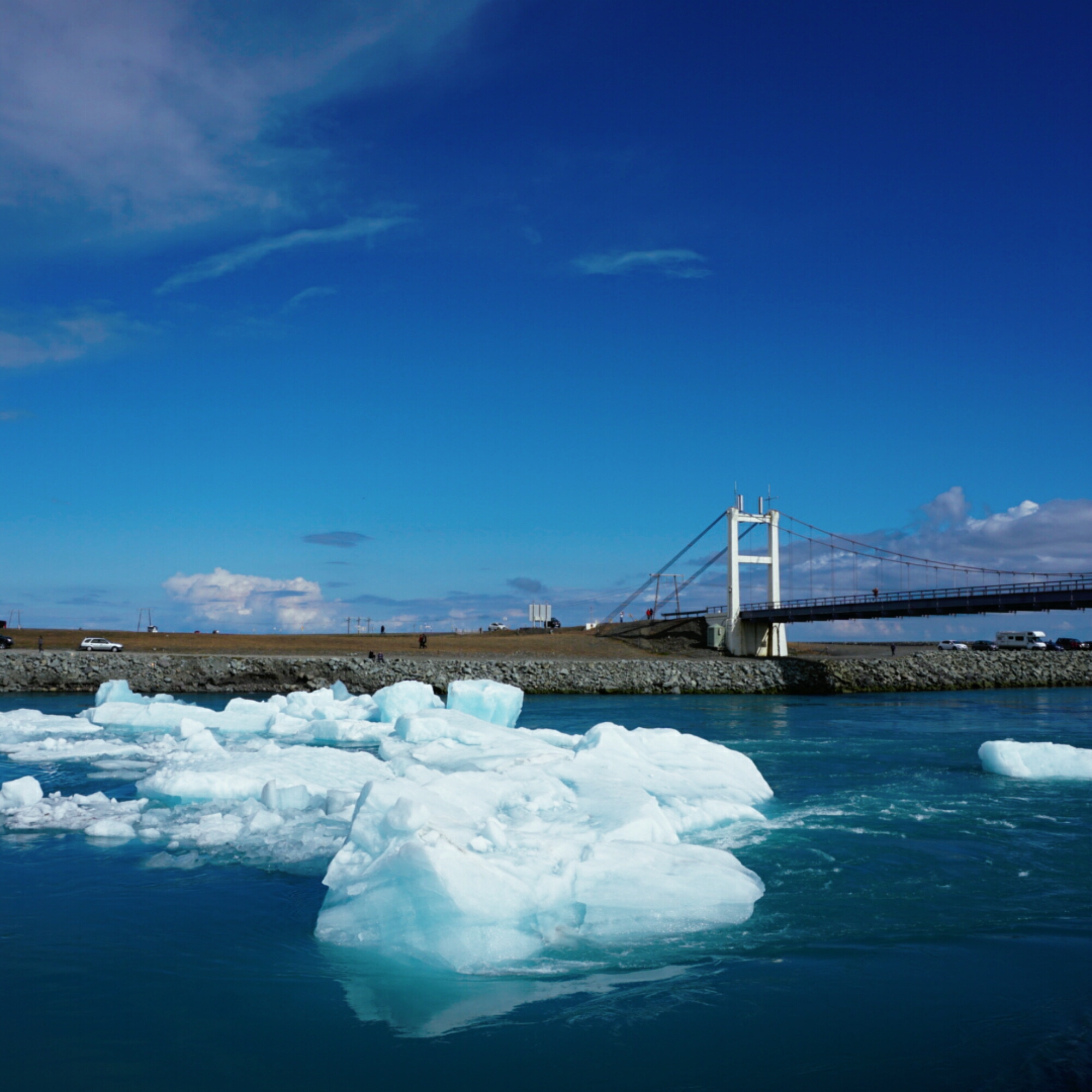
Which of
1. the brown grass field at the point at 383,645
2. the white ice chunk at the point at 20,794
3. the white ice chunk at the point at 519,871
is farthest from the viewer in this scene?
the brown grass field at the point at 383,645

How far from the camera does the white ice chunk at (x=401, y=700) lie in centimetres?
2191

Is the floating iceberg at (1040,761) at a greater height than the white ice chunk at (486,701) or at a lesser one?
lesser

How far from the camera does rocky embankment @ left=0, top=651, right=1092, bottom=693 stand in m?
36.4

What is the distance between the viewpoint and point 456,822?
8000 mm

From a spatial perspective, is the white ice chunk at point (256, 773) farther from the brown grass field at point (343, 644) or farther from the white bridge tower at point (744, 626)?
the white bridge tower at point (744, 626)

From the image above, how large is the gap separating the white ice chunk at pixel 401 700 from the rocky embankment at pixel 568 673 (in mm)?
15282

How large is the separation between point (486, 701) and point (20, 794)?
9.96m

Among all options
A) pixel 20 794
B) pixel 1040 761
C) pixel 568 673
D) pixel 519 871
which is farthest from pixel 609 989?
pixel 568 673

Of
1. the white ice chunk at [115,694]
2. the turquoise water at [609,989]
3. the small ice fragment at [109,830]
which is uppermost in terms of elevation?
the white ice chunk at [115,694]

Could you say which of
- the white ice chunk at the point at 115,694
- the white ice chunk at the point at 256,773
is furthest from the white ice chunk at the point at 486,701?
the white ice chunk at the point at 115,694

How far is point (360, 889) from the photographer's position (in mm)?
6645

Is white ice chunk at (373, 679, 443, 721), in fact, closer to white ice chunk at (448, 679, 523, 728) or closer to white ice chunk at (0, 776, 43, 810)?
white ice chunk at (448, 679, 523, 728)

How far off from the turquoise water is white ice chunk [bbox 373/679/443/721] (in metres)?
12.0

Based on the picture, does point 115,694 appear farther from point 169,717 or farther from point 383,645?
point 383,645
